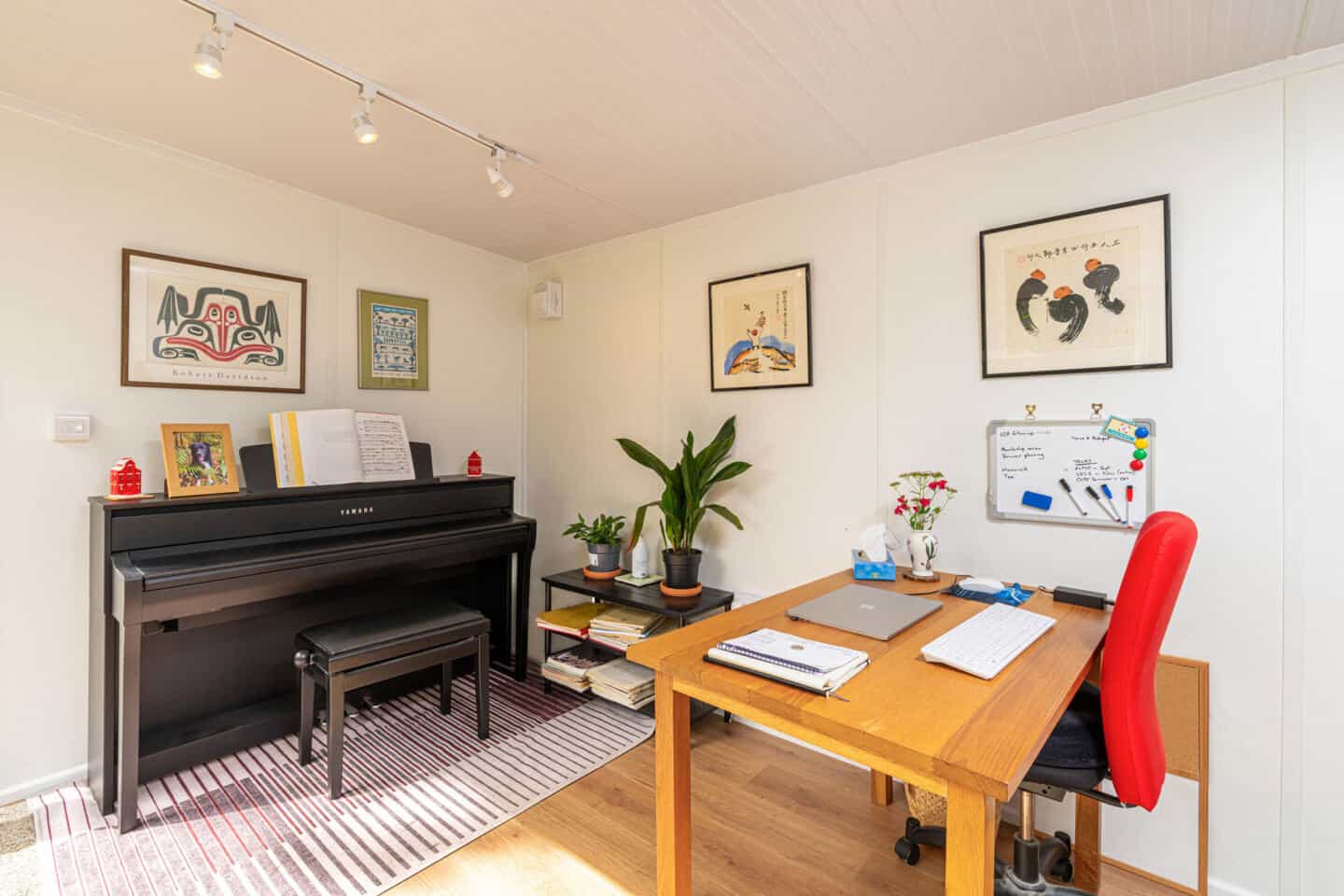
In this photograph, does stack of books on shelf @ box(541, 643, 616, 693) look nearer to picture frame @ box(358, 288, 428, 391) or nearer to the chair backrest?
picture frame @ box(358, 288, 428, 391)

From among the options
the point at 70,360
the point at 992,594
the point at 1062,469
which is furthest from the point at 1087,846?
the point at 70,360

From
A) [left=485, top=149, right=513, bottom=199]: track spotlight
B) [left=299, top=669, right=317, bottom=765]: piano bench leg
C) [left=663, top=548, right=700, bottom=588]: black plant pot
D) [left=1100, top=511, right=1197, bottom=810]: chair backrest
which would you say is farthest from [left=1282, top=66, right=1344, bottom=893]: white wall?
[left=299, top=669, right=317, bottom=765]: piano bench leg

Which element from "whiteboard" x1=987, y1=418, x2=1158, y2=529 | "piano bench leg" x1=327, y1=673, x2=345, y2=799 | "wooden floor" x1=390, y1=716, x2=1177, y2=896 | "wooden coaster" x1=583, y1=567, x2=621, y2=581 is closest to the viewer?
"wooden floor" x1=390, y1=716, x2=1177, y2=896

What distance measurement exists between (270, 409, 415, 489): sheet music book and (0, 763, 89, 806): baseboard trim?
1239 mm

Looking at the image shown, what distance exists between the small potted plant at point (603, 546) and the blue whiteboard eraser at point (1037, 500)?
6.11ft

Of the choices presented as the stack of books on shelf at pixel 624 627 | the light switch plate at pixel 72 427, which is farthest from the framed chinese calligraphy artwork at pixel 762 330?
the light switch plate at pixel 72 427

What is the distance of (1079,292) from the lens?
199 cm

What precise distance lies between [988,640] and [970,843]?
0.58 metres

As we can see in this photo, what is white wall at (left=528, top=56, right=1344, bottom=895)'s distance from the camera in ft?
5.65

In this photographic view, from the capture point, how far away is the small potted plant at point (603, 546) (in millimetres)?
3111

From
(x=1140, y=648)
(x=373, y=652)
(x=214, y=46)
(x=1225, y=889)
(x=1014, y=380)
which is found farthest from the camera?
(x=373, y=652)

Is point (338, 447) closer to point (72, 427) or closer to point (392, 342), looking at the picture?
point (392, 342)

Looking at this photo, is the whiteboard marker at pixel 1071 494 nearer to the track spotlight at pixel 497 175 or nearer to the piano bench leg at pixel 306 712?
the track spotlight at pixel 497 175

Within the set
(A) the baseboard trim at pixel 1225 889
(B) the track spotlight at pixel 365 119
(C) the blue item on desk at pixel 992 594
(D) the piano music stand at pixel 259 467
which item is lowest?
(A) the baseboard trim at pixel 1225 889
